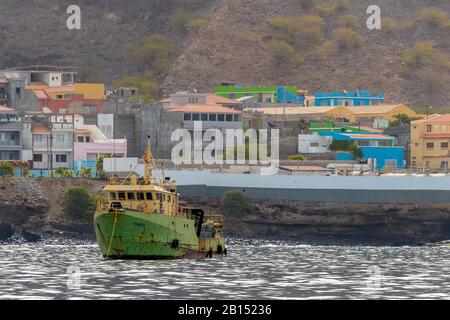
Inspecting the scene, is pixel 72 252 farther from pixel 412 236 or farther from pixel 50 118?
pixel 50 118

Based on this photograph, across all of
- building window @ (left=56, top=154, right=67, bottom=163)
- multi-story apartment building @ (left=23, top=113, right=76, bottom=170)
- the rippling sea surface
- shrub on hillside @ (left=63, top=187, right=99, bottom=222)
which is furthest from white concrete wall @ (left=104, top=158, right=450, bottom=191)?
the rippling sea surface

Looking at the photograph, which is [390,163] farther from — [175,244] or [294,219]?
[175,244]

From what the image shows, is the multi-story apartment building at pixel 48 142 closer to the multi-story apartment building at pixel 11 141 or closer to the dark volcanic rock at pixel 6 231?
the multi-story apartment building at pixel 11 141

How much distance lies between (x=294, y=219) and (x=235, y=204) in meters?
4.80

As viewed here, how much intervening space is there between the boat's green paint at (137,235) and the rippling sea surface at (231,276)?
1.29 metres

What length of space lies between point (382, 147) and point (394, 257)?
228ft

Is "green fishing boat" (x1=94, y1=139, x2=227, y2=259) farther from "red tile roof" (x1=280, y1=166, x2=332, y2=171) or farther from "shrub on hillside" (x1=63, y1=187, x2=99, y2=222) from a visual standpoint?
"red tile roof" (x1=280, y1=166, x2=332, y2=171)

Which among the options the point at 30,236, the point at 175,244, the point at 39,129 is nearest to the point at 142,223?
the point at 175,244

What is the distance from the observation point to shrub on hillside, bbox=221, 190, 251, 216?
168750 mm

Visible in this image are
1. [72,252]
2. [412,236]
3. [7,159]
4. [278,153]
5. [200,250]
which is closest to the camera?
[200,250]

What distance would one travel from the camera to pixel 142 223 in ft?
377

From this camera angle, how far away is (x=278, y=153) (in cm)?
19738

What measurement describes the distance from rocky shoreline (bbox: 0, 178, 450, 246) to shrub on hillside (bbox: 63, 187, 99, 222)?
0.62m
